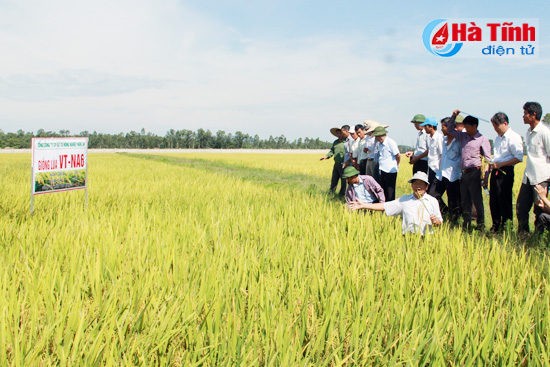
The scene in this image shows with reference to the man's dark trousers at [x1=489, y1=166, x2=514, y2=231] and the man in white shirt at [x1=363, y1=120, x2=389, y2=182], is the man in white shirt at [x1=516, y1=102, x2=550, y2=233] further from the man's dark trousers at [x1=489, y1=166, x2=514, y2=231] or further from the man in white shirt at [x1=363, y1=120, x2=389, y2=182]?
the man in white shirt at [x1=363, y1=120, x2=389, y2=182]

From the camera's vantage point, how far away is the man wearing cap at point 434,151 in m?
5.59

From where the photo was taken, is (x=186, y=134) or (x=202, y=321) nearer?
(x=202, y=321)

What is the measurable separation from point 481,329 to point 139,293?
168cm

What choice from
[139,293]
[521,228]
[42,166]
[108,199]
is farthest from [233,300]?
[108,199]

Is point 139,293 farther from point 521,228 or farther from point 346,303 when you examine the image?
point 521,228

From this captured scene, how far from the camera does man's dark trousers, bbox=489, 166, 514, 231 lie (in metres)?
4.80

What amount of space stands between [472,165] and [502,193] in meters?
0.50

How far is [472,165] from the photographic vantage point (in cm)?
490

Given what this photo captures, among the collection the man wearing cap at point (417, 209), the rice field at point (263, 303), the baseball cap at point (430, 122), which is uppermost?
the baseball cap at point (430, 122)

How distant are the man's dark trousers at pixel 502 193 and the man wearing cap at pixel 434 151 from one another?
0.79 meters

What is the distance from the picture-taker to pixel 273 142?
129375 mm

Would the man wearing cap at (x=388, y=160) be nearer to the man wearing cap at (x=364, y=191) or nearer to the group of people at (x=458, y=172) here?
the group of people at (x=458, y=172)

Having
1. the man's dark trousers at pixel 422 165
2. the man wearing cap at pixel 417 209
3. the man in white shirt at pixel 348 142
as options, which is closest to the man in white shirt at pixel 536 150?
the man wearing cap at pixel 417 209

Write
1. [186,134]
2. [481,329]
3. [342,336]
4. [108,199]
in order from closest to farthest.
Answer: [342,336]
[481,329]
[108,199]
[186,134]
